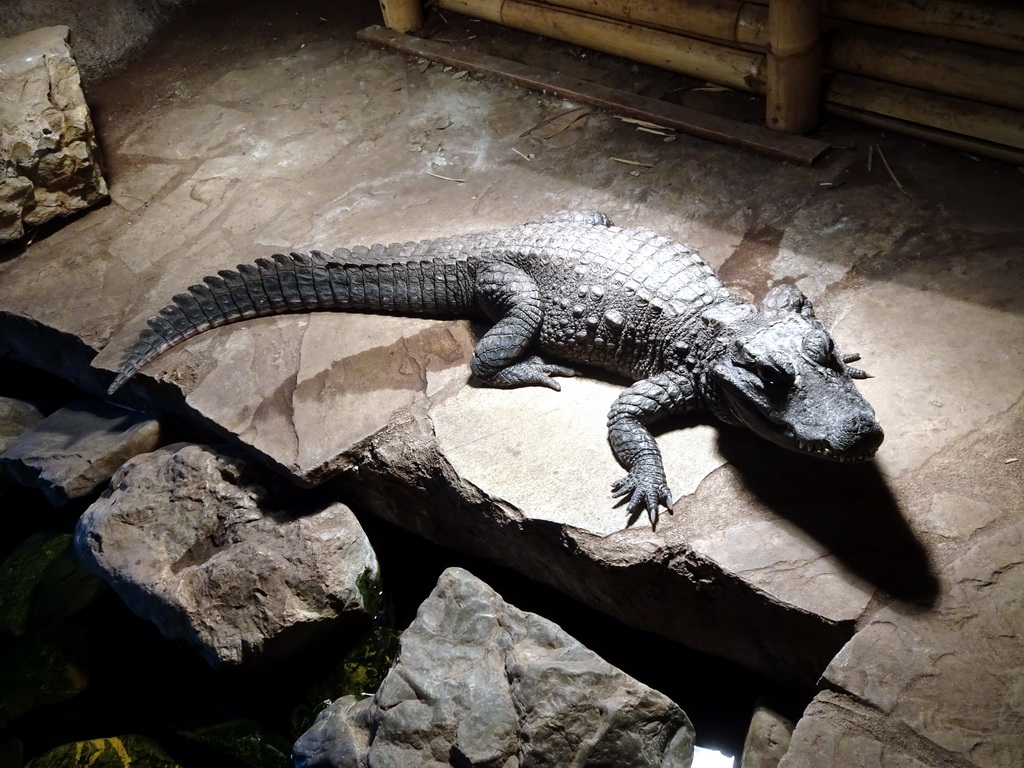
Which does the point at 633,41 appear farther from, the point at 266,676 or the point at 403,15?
the point at 266,676

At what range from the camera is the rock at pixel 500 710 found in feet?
9.96

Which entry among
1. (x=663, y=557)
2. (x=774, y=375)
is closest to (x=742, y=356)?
(x=774, y=375)

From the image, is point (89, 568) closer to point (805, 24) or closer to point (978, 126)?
point (805, 24)

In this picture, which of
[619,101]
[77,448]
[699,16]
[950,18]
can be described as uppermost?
[950,18]

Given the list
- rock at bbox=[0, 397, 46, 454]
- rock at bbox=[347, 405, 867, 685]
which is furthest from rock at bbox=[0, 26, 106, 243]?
rock at bbox=[347, 405, 867, 685]

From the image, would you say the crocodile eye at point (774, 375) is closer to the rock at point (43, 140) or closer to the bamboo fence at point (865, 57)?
the bamboo fence at point (865, 57)

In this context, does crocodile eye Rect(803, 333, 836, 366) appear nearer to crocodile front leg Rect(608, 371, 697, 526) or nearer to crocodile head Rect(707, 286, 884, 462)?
crocodile head Rect(707, 286, 884, 462)

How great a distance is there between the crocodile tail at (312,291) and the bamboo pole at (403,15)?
322cm

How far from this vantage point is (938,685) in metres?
2.80

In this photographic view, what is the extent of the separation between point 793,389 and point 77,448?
3.90 metres

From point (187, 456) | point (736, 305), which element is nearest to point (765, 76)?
point (736, 305)

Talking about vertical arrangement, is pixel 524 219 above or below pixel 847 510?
above

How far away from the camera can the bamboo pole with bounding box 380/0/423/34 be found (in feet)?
23.0

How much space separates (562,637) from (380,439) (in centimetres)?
133
